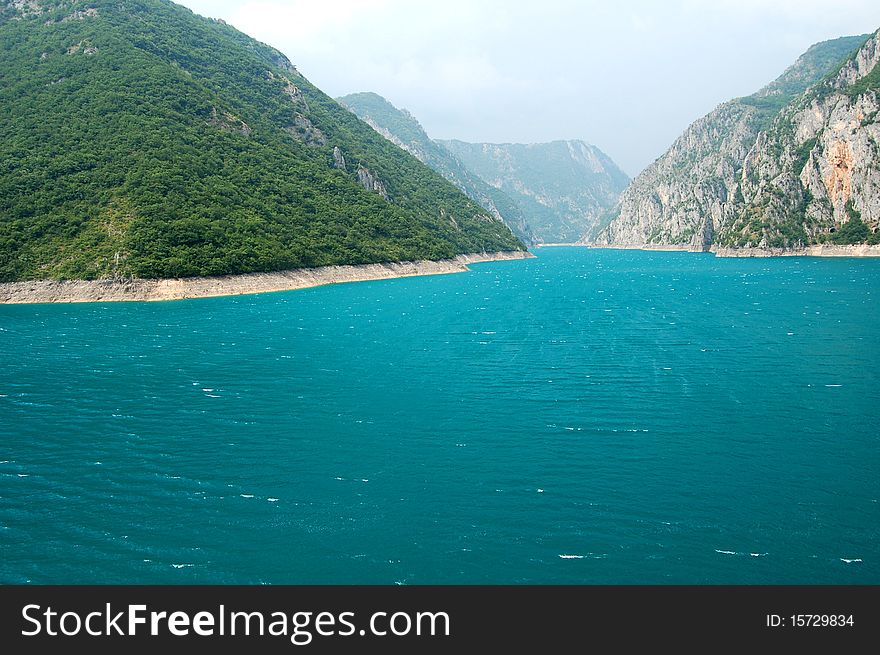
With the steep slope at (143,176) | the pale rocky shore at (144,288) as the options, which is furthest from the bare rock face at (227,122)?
the pale rocky shore at (144,288)

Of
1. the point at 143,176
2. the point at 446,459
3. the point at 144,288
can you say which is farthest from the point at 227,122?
the point at 446,459

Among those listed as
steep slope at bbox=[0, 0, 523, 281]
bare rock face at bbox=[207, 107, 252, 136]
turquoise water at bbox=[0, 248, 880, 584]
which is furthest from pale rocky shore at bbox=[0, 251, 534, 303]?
bare rock face at bbox=[207, 107, 252, 136]

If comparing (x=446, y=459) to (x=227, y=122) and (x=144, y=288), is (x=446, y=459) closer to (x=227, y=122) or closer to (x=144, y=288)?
(x=144, y=288)

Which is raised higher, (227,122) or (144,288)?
(227,122)

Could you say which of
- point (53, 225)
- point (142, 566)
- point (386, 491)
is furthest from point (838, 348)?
point (53, 225)

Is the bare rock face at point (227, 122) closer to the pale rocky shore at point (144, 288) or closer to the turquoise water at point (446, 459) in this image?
the pale rocky shore at point (144, 288)

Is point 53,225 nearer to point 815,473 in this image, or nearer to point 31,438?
point 31,438
